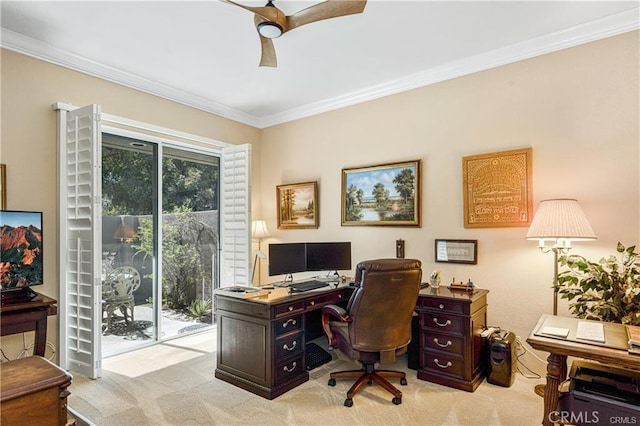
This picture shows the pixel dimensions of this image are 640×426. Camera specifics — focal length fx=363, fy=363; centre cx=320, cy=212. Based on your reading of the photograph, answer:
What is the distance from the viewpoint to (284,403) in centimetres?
273

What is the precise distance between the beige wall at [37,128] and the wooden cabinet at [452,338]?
3.29 metres

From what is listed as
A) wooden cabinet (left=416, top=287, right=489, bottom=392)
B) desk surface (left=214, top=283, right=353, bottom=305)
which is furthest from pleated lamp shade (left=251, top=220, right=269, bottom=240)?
wooden cabinet (left=416, top=287, right=489, bottom=392)

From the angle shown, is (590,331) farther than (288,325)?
No

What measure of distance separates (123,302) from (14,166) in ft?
5.53

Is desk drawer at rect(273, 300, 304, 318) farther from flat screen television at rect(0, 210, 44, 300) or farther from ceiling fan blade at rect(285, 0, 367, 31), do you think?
ceiling fan blade at rect(285, 0, 367, 31)

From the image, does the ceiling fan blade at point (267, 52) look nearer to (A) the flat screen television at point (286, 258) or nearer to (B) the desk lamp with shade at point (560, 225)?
(A) the flat screen television at point (286, 258)

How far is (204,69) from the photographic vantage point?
3.70m

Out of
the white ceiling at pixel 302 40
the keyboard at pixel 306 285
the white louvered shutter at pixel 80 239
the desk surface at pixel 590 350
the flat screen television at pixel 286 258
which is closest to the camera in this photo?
the desk surface at pixel 590 350

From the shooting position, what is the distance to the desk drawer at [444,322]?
2977mm

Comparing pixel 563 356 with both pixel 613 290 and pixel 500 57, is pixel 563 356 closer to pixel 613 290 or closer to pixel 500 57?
pixel 613 290

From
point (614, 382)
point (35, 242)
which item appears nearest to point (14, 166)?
point (35, 242)

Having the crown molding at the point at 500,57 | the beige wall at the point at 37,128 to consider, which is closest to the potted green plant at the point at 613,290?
the crown molding at the point at 500,57

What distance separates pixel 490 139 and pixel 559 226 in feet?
3.60

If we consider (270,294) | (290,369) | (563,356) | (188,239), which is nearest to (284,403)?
(290,369)
